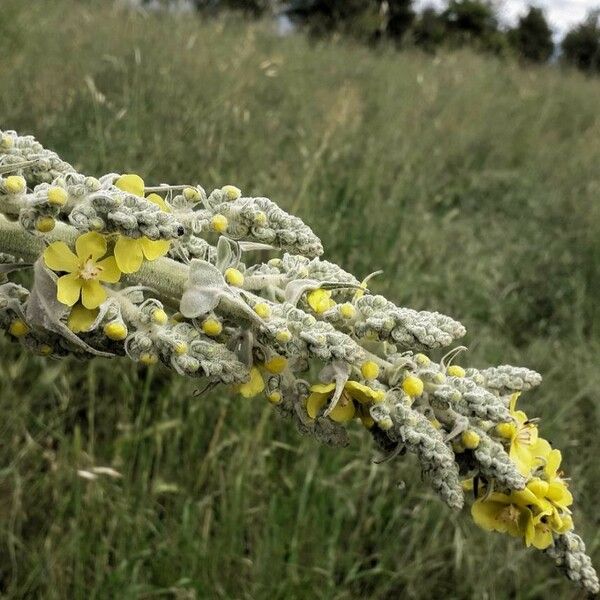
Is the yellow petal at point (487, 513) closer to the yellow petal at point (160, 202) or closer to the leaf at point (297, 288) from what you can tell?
the leaf at point (297, 288)

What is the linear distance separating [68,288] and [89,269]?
2 centimetres

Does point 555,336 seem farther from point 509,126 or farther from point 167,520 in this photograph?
point 509,126

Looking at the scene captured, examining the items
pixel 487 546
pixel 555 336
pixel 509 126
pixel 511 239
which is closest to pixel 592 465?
pixel 487 546

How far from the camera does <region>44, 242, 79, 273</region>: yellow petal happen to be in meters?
0.62

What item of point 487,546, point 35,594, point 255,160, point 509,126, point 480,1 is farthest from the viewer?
point 480,1

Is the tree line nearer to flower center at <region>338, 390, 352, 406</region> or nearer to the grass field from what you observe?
the grass field

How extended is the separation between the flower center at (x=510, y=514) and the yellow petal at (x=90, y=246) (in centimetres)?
53

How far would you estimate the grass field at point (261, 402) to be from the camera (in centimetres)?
214

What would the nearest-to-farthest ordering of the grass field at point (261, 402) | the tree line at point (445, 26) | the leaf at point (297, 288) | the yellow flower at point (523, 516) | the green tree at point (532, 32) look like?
1. the leaf at point (297, 288)
2. the yellow flower at point (523, 516)
3. the grass field at point (261, 402)
4. the tree line at point (445, 26)
5. the green tree at point (532, 32)

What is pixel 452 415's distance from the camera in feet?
2.44

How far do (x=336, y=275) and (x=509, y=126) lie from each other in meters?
6.04

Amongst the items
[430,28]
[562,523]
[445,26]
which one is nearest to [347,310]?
[562,523]

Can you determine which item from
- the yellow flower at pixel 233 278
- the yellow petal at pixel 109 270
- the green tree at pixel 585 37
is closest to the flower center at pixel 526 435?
the yellow flower at pixel 233 278

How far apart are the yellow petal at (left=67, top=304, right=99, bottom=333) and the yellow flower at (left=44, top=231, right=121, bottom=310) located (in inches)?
0.7
